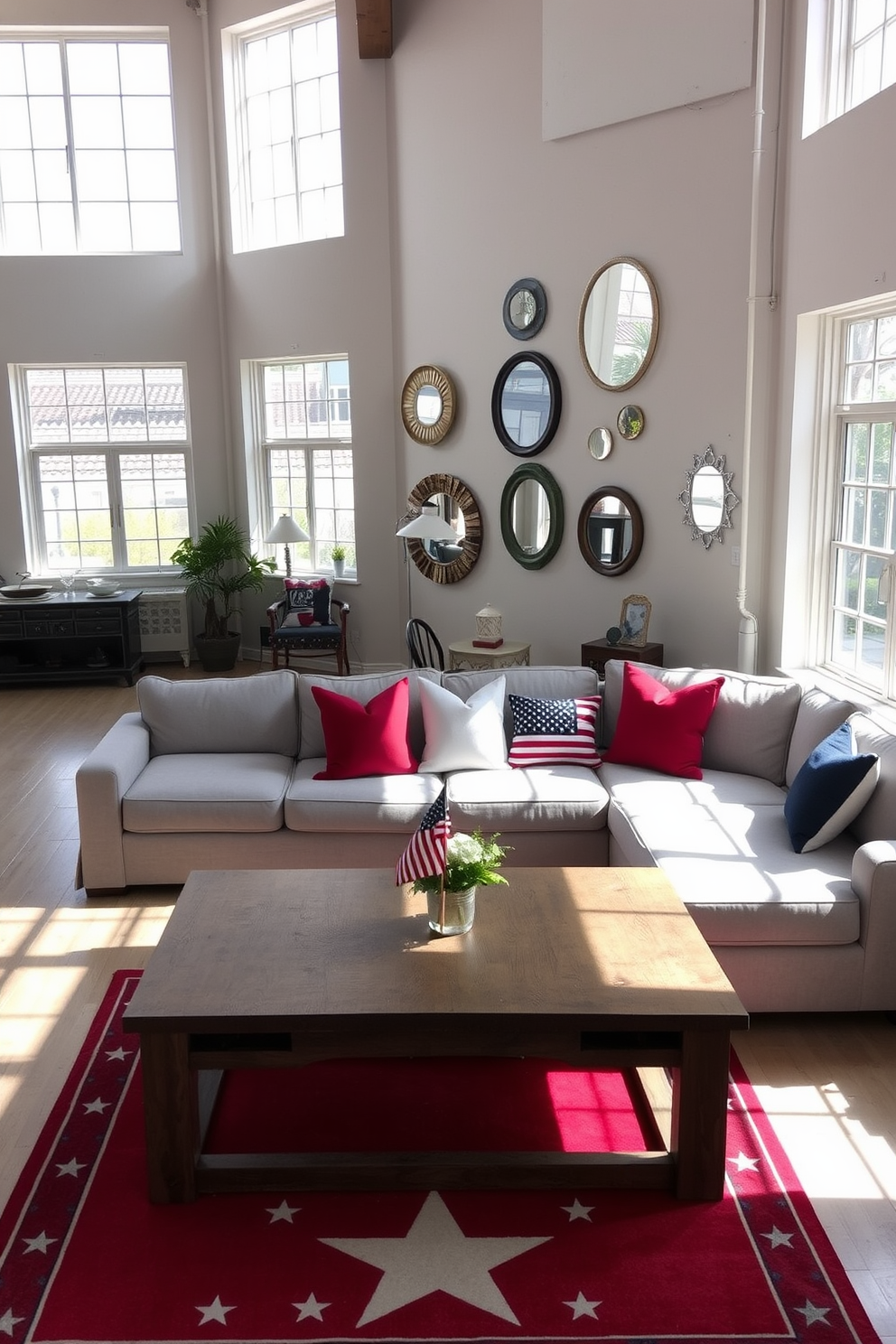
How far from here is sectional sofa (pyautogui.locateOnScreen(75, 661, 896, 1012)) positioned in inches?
153

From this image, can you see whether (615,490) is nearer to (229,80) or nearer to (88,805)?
(88,805)

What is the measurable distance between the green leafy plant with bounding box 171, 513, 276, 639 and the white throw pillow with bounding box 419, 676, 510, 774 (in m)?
4.63

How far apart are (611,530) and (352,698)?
2541 millimetres

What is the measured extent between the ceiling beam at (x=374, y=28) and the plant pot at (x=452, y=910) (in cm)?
687

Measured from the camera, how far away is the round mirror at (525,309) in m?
7.48

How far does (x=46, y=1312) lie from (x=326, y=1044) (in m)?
0.88

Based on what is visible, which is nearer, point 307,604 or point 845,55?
point 845,55

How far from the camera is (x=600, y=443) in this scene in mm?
7230

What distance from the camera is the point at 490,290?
310 inches

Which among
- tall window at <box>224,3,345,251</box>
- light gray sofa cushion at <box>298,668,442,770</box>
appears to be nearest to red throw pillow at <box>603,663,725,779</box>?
light gray sofa cushion at <box>298,668,442,770</box>

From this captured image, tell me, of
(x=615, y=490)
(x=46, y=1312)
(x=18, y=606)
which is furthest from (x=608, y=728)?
(x=18, y=606)

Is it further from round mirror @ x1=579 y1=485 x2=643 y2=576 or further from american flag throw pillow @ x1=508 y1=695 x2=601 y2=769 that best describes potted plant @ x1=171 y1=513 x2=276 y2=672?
american flag throw pillow @ x1=508 y1=695 x2=601 y2=769

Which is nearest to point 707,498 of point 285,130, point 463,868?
point 463,868

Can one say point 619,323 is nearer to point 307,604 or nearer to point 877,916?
point 307,604
